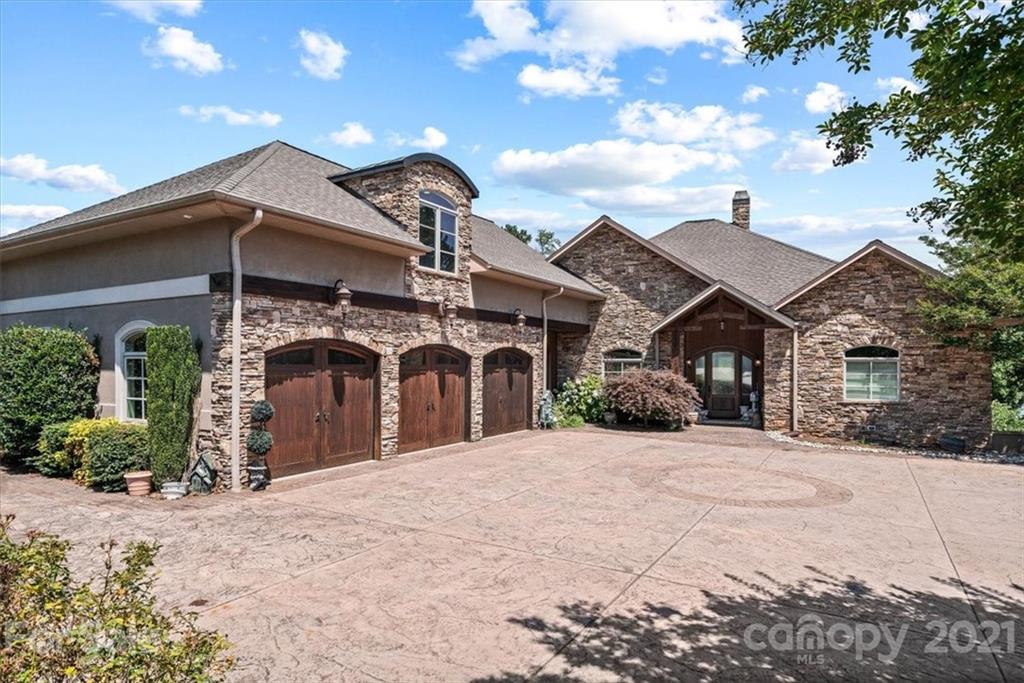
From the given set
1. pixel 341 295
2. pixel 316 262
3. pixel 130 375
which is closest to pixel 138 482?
pixel 130 375

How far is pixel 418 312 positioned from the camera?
42.4 ft

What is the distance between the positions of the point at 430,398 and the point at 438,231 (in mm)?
4029

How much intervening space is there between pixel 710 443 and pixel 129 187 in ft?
52.3

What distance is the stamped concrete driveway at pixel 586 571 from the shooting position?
13.7ft

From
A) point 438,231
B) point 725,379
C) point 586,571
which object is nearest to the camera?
point 586,571

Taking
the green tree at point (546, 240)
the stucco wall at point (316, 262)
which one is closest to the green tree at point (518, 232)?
the green tree at point (546, 240)

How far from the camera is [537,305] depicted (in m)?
17.9

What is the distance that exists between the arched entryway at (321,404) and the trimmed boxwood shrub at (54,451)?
400cm

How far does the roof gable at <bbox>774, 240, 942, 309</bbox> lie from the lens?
1580cm

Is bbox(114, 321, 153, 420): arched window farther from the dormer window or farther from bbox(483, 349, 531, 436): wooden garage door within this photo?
bbox(483, 349, 531, 436): wooden garage door

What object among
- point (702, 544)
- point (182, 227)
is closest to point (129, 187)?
point (182, 227)

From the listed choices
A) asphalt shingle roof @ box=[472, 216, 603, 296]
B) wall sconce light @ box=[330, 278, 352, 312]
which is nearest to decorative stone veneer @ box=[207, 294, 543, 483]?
wall sconce light @ box=[330, 278, 352, 312]

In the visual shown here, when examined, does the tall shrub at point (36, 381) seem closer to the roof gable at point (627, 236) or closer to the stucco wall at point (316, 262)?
the stucco wall at point (316, 262)

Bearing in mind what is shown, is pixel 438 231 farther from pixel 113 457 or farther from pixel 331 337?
pixel 113 457
